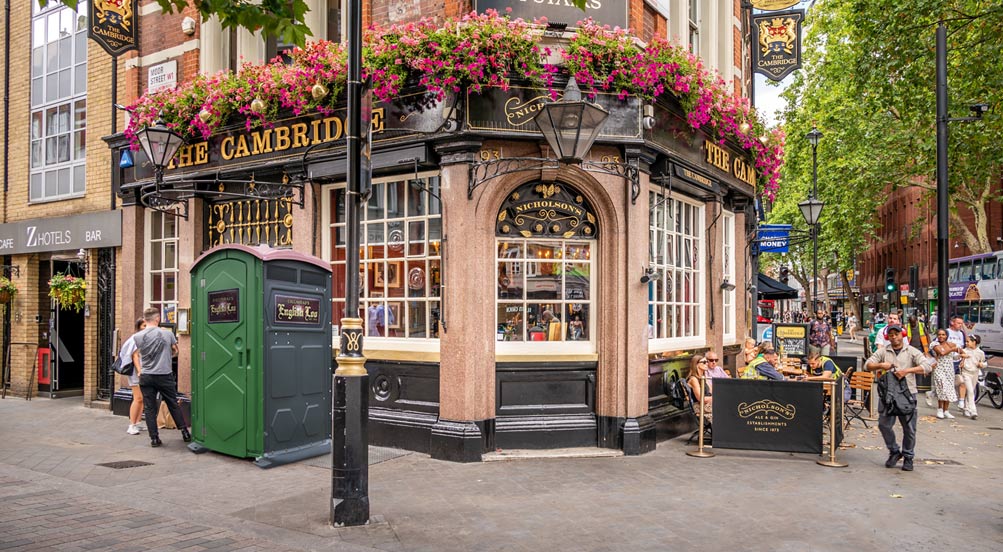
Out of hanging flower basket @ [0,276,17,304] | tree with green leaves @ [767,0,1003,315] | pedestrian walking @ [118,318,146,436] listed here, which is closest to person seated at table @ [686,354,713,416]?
pedestrian walking @ [118,318,146,436]

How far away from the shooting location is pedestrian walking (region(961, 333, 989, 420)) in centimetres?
1316

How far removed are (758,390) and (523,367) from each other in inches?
109

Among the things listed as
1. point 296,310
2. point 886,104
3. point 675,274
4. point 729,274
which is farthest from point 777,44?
point 296,310

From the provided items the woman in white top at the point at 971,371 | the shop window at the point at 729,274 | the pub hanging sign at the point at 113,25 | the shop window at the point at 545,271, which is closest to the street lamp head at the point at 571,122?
the shop window at the point at 545,271

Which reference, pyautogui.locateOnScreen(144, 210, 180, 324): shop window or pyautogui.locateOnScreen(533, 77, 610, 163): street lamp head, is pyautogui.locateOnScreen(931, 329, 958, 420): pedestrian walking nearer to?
pyautogui.locateOnScreen(533, 77, 610, 163): street lamp head

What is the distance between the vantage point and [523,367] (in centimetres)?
→ 941

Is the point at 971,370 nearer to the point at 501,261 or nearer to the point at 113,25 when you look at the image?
the point at 501,261

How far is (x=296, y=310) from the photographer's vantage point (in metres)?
8.77

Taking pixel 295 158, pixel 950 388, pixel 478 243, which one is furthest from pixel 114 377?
pixel 950 388

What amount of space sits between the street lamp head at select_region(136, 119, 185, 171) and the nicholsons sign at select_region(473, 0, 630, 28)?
4.83 metres

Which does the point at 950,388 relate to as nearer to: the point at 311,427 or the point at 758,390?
the point at 758,390

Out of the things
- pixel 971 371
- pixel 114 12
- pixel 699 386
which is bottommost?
pixel 971 371

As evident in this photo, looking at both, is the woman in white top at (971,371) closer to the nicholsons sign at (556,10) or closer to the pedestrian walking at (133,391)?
the nicholsons sign at (556,10)

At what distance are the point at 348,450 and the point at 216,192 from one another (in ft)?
19.9
